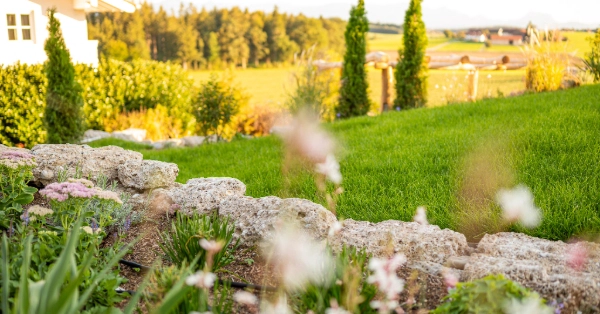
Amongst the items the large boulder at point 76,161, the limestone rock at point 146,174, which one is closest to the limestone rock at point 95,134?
the large boulder at point 76,161

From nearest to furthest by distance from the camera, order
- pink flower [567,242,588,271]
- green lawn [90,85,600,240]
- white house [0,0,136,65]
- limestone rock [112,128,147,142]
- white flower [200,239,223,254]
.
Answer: white flower [200,239,223,254] < pink flower [567,242,588,271] < green lawn [90,85,600,240] < limestone rock [112,128,147,142] < white house [0,0,136,65]

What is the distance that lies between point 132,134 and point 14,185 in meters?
8.08

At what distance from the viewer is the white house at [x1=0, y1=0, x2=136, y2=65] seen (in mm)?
12304

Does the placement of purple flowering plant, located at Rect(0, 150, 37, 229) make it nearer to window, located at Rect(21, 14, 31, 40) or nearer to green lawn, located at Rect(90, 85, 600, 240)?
green lawn, located at Rect(90, 85, 600, 240)

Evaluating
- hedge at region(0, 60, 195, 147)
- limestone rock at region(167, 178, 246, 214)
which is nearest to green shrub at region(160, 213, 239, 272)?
limestone rock at region(167, 178, 246, 214)

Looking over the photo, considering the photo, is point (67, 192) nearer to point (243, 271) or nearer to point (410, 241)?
point (243, 271)

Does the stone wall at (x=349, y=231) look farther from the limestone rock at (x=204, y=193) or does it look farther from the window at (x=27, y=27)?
the window at (x=27, y=27)

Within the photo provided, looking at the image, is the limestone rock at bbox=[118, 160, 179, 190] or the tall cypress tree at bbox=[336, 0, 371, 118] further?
the tall cypress tree at bbox=[336, 0, 371, 118]

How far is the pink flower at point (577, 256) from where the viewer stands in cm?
259

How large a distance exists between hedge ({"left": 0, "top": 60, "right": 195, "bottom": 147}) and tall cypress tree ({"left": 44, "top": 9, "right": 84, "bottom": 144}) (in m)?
0.72

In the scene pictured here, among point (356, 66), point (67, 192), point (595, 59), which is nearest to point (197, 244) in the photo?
point (67, 192)

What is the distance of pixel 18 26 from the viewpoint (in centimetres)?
1256

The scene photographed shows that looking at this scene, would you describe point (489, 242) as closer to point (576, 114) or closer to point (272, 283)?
point (272, 283)

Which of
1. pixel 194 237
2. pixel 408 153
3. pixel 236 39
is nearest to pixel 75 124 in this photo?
pixel 408 153
